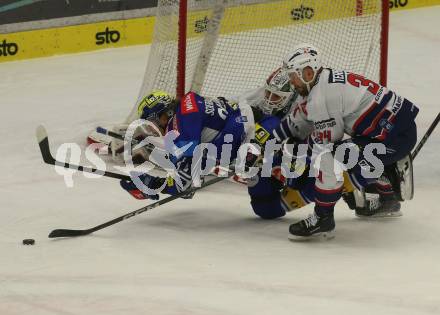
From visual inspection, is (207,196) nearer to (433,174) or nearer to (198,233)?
(198,233)

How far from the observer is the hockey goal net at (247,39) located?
6.99 m

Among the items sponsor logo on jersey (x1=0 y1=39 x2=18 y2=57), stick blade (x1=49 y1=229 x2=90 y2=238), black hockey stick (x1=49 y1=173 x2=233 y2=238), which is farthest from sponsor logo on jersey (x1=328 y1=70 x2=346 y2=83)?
sponsor logo on jersey (x1=0 y1=39 x2=18 y2=57)

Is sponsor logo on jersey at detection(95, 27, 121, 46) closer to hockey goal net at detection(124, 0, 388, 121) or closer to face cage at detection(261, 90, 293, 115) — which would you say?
hockey goal net at detection(124, 0, 388, 121)

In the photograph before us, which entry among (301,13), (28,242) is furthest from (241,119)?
(301,13)

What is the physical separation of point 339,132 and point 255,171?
589mm

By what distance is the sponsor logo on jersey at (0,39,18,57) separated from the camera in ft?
29.5

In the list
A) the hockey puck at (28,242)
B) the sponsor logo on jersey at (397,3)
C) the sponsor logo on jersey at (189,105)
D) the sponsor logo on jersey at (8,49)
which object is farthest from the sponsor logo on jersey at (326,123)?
the sponsor logo on jersey at (397,3)

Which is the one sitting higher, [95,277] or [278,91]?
[278,91]

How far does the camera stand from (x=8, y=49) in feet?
29.7

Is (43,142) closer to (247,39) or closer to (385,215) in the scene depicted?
(385,215)

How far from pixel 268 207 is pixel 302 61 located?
0.85 m

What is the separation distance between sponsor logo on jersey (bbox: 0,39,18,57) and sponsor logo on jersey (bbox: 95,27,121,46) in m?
0.67

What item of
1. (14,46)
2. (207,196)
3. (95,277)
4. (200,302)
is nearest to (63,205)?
(207,196)

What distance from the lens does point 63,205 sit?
6273 millimetres
